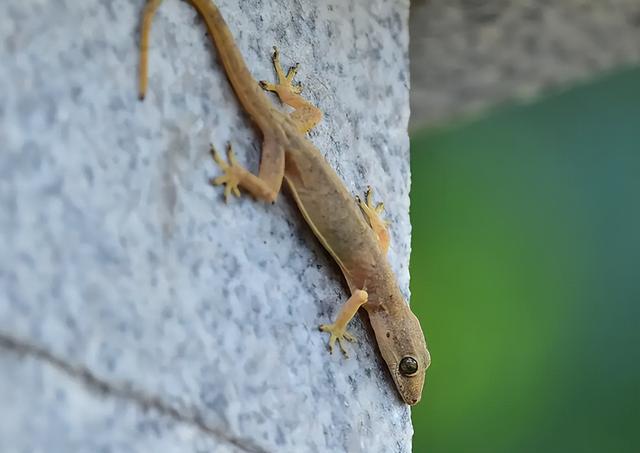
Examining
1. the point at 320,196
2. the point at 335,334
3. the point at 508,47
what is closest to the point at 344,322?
the point at 335,334

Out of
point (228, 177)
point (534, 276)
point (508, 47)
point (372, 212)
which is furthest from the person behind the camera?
point (534, 276)

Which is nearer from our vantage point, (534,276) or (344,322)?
(344,322)

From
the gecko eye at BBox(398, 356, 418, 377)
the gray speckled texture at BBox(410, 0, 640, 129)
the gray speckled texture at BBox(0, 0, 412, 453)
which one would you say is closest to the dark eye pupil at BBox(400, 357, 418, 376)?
the gecko eye at BBox(398, 356, 418, 377)

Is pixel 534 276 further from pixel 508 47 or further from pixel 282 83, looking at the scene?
pixel 282 83

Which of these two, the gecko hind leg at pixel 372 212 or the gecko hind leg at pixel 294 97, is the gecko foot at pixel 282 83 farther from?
the gecko hind leg at pixel 372 212

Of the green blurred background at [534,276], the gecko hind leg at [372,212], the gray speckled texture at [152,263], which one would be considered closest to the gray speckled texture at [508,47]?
the gecko hind leg at [372,212]

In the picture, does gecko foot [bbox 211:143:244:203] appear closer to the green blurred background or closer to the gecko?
the gecko

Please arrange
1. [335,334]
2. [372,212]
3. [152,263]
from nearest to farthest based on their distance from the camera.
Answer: [152,263], [335,334], [372,212]

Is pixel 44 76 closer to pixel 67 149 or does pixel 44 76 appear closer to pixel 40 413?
pixel 67 149
